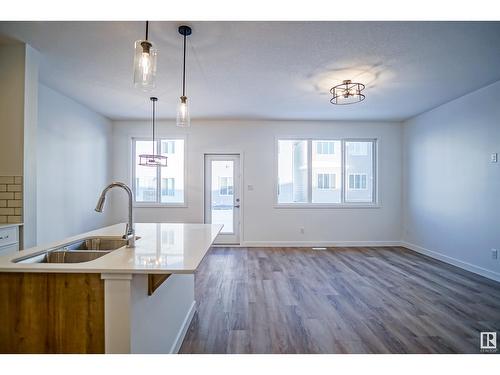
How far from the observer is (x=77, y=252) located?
164 cm

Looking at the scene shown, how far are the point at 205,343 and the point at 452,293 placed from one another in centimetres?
286

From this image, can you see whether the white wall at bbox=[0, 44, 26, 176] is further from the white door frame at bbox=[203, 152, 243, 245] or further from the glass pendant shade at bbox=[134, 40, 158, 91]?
the white door frame at bbox=[203, 152, 243, 245]

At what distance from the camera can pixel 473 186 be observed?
12.2ft

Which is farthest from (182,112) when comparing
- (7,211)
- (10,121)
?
(7,211)

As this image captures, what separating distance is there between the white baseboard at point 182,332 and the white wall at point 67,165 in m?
2.61

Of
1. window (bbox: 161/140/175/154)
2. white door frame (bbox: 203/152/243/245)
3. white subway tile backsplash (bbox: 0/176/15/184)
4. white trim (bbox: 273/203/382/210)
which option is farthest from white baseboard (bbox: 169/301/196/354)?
window (bbox: 161/140/175/154)

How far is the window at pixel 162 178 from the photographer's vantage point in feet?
17.6

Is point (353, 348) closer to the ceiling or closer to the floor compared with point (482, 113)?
closer to the floor

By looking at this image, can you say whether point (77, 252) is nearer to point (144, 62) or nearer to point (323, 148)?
point (144, 62)

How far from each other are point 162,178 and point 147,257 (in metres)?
4.31

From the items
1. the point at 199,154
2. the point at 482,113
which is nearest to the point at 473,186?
the point at 482,113

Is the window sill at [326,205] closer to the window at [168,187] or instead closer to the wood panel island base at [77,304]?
the window at [168,187]
